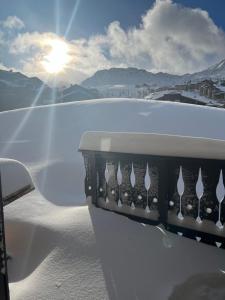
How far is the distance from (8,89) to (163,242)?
156ft

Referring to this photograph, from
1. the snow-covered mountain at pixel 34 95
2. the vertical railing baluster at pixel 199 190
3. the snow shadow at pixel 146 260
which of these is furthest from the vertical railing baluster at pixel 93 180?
the snow-covered mountain at pixel 34 95

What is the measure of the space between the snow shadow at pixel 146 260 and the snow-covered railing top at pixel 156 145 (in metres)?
0.89

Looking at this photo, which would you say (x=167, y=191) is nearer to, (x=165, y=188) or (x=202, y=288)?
(x=165, y=188)

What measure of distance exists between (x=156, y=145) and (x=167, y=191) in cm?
52

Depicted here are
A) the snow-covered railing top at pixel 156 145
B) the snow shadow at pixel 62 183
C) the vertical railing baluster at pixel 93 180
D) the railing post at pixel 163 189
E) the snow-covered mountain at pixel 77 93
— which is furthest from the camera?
the snow-covered mountain at pixel 77 93

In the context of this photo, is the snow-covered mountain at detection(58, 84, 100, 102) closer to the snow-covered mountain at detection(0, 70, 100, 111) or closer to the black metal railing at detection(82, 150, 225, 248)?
the snow-covered mountain at detection(0, 70, 100, 111)

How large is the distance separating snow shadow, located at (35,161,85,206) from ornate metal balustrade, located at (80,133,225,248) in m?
1.28

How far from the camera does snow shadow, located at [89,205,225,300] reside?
8.39 feet

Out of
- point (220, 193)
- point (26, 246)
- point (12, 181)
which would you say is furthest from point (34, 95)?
point (220, 193)

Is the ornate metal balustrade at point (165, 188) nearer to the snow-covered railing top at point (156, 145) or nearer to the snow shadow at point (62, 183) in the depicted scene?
the snow-covered railing top at point (156, 145)

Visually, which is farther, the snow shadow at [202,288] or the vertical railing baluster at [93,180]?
the vertical railing baluster at [93,180]

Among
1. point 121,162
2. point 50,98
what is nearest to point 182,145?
point 121,162

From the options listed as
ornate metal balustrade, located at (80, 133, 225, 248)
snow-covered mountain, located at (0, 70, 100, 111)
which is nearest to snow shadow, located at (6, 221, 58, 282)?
ornate metal balustrade, located at (80, 133, 225, 248)

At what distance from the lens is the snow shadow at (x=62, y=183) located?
5203 millimetres
